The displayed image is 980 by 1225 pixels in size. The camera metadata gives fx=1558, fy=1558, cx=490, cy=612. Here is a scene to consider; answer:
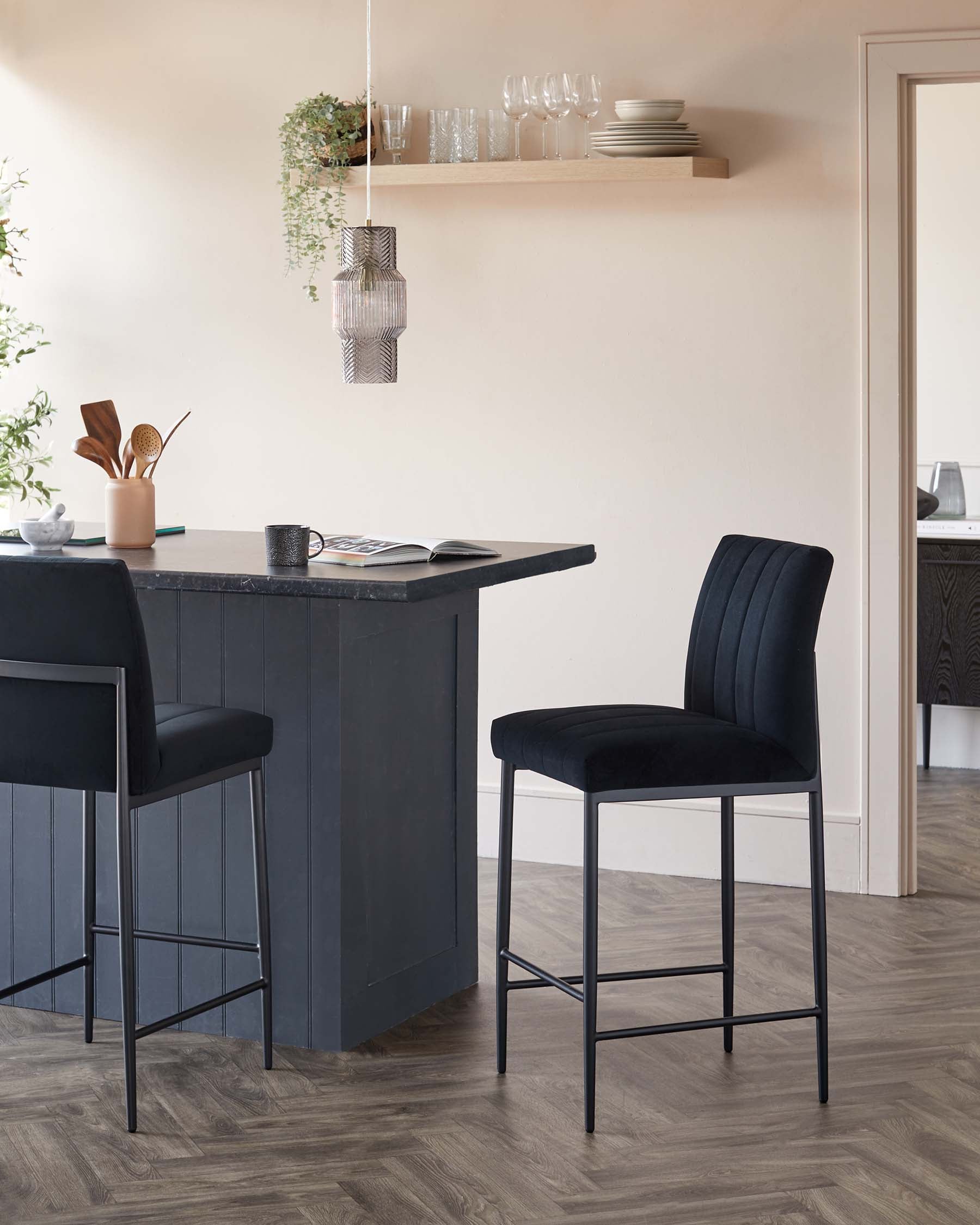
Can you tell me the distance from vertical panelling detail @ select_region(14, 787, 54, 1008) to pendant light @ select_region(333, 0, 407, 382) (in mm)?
1319

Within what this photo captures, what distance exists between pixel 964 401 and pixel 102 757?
4.63 m

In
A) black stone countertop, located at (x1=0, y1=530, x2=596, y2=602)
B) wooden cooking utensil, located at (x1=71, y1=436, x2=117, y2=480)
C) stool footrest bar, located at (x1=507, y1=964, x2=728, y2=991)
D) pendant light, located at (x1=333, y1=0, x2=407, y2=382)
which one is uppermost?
pendant light, located at (x1=333, y1=0, x2=407, y2=382)

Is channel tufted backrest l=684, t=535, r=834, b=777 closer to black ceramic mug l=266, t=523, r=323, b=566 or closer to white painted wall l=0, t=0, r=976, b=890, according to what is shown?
black ceramic mug l=266, t=523, r=323, b=566

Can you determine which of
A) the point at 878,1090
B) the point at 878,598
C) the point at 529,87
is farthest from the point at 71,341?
the point at 878,1090

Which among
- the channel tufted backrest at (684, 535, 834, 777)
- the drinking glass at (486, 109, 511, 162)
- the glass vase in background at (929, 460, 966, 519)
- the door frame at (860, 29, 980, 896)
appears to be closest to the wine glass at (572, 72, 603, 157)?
the drinking glass at (486, 109, 511, 162)

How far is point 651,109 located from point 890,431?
116 centimetres

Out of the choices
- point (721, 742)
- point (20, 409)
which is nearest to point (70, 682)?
point (721, 742)

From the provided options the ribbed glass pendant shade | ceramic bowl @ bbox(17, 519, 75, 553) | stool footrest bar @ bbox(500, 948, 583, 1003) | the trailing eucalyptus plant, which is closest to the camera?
stool footrest bar @ bbox(500, 948, 583, 1003)

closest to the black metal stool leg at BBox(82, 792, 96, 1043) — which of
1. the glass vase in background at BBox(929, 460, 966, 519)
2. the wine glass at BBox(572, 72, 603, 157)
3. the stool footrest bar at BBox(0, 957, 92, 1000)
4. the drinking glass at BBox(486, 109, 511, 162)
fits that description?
the stool footrest bar at BBox(0, 957, 92, 1000)

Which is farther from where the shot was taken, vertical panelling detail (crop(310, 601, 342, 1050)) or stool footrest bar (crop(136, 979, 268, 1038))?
vertical panelling detail (crop(310, 601, 342, 1050))

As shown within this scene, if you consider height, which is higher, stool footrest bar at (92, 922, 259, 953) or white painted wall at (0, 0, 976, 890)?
white painted wall at (0, 0, 976, 890)

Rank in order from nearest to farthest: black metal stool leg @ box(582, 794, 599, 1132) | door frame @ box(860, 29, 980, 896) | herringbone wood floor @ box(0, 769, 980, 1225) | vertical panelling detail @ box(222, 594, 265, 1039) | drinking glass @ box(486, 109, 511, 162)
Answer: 1. herringbone wood floor @ box(0, 769, 980, 1225)
2. black metal stool leg @ box(582, 794, 599, 1132)
3. vertical panelling detail @ box(222, 594, 265, 1039)
4. door frame @ box(860, 29, 980, 896)
5. drinking glass @ box(486, 109, 511, 162)

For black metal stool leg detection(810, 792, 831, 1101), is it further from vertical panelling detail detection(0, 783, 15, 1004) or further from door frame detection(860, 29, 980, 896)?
vertical panelling detail detection(0, 783, 15, 1004)

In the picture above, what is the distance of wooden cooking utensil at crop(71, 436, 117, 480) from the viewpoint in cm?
353
